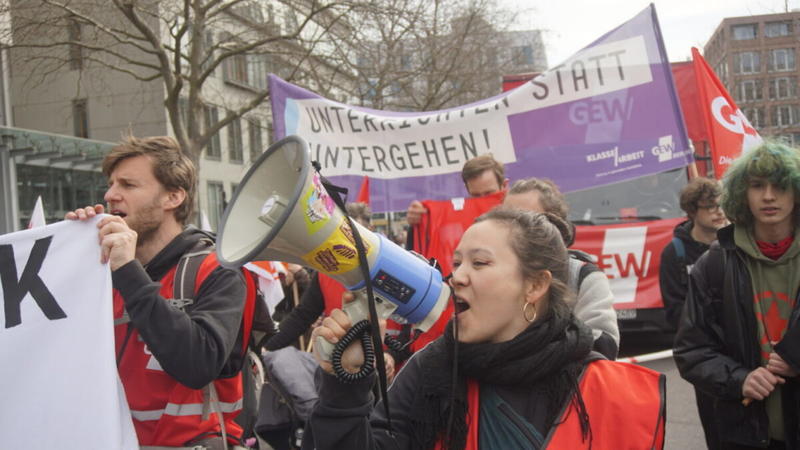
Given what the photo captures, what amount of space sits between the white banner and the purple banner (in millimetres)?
3546

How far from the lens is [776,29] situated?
30.4ft

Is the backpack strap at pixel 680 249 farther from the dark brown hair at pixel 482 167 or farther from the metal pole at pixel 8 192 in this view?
the metal pole at pixel 8 192

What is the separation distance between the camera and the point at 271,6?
1323 centimetres

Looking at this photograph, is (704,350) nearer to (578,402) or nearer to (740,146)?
(578,402)

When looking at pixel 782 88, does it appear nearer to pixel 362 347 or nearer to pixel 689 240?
pixel 689 240

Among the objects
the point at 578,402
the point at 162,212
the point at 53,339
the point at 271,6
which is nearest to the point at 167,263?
the point at 162,212

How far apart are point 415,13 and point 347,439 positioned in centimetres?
1101

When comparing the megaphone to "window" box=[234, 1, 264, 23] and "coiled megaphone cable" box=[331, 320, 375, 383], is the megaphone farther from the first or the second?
"window" box=[234, 1, 264, 23]

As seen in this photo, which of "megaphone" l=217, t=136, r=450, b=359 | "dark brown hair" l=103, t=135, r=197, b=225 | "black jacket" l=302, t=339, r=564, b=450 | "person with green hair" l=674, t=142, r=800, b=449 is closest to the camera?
"megaphone" l=217, t=136, r=450, b=359

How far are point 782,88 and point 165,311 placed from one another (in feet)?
40.0

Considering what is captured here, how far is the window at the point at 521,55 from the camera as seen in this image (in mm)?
24984

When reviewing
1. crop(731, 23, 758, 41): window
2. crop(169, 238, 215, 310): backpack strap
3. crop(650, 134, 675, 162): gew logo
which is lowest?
crop(169, 238, 215, 310): backpack strap

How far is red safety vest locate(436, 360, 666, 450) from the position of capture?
5.74 feet

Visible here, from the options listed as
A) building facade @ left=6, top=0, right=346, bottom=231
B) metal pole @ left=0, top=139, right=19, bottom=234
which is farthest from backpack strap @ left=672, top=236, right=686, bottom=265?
metal pole @ left=0, top=139, right=19, bottom=234
